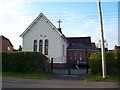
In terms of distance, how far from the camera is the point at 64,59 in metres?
46.2

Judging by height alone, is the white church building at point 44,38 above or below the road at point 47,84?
above

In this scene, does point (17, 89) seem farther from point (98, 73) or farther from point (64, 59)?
point (64, 59)

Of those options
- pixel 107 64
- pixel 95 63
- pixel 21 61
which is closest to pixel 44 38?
pixel 21 61

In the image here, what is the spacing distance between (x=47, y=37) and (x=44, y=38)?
1.53ft

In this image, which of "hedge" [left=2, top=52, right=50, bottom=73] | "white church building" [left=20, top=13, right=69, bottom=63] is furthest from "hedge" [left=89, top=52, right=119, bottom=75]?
"white church building" [left=20, top=13, right=69, bottom=63]

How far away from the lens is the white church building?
4419 cm

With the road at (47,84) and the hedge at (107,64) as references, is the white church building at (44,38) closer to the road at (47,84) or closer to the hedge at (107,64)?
the hedge at (107,64)

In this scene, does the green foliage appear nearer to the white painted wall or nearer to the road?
the road

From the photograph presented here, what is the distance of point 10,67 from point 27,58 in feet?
5.85

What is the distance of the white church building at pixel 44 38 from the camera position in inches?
1740

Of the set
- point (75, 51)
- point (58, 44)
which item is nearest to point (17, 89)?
point (58, 44)

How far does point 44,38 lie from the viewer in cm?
4441

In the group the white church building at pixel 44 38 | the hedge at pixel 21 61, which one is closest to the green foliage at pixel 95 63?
the hedge at pixel 21 61

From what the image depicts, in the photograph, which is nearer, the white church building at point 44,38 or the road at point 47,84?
the road at point 47,84
